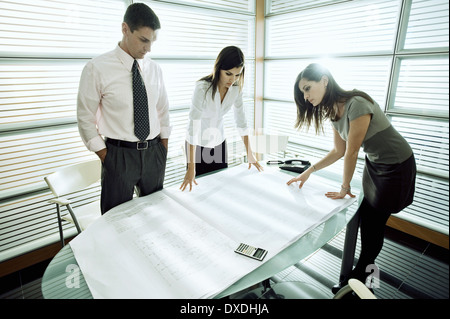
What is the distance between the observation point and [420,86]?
96.4 inches

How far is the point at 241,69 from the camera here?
186cm

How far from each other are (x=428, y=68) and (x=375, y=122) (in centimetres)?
146

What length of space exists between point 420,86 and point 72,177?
10.2 ft

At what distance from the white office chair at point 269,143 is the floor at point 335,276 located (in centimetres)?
108

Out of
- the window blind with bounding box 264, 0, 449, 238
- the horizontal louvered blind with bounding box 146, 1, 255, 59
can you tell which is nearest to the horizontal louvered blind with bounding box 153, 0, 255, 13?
the horizontal louvered blind with bounding box 146, 1, 255, 59

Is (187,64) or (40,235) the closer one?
(40,235)

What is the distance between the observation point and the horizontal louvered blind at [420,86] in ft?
7.63

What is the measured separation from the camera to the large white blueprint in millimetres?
932

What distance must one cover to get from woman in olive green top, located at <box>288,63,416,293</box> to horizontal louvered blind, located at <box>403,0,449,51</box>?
1.37 meters

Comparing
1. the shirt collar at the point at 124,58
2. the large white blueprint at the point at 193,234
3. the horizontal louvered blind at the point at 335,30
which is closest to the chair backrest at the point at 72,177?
the large white blueprint at the point at 193,234

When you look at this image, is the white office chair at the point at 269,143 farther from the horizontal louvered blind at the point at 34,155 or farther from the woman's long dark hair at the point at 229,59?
the horizontal louvered blind at the point at 34,155

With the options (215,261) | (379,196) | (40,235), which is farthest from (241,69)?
(40,235)

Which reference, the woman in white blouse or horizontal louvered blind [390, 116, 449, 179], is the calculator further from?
horizontal louvered blind [390, 116, 449, 179]
